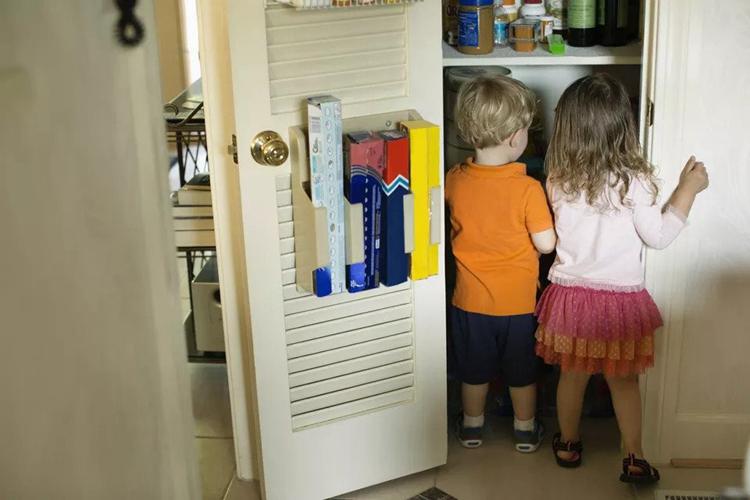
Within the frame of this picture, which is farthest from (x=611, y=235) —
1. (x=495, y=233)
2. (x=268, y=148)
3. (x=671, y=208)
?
(x=268, y=148)

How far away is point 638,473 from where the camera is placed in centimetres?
251

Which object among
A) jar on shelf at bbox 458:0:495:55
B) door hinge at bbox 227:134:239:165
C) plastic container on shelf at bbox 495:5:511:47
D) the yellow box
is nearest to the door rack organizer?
the yellow box

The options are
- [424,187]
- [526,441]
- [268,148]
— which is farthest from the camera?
[526,441]

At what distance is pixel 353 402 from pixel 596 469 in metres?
0.63

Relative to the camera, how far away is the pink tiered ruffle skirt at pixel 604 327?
2418 millimetres

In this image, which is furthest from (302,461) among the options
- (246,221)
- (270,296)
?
(246,221)

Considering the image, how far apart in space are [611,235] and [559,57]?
0.43 metres

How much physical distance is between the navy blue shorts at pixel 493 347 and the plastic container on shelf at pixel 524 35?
627 millimetres

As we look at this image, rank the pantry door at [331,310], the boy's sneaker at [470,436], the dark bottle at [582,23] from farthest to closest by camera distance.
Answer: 1. the boy's sneaker at [470,436]
2. the dark bottle at [582,23]
3. the pantry door at [331,310]

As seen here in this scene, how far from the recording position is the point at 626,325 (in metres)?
2.42

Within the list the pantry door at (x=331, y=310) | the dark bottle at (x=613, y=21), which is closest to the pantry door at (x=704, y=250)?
the dark bottle at (x=613, y=21)

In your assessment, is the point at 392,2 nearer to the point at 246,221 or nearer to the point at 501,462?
the point at 246,221

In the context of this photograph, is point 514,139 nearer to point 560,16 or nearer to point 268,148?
point 560,16

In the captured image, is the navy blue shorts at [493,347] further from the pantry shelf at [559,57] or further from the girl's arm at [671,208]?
the pantry shelf at [559,57]
